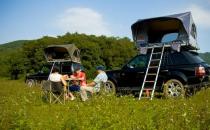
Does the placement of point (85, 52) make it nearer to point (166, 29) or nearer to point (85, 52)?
point (85, 52)

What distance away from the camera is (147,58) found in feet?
55.7

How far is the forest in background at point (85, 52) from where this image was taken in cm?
6031

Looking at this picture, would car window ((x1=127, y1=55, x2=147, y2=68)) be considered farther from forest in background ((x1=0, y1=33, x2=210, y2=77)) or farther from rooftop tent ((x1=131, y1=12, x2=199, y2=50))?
forest in background ((x1=0, y1=33, x2=210, y2=77))

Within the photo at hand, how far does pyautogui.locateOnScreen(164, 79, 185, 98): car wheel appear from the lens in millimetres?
15148

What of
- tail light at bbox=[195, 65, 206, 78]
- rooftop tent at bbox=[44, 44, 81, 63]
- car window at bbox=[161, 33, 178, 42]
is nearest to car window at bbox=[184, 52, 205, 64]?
tail light at bbox=[195, 65, 206, 78]

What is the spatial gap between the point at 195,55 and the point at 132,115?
7677 mm

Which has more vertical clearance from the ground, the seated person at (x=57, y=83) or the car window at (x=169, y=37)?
the car window at (x=169, y=37)

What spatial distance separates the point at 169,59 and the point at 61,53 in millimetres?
14030

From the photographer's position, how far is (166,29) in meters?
19.0

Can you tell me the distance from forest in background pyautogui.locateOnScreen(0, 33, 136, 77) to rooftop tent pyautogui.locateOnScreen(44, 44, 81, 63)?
25.8 metres

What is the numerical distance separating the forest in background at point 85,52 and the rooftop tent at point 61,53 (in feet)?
84.5

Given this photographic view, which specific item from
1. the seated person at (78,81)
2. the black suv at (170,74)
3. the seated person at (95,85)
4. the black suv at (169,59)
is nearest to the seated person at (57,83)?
the seated person at (78,81)

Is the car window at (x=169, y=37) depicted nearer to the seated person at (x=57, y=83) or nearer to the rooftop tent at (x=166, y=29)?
the rooftop tent at (x=166, y=29)

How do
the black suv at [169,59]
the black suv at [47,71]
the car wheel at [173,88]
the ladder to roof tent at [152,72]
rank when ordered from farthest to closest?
the black suv at [47,71], the ladder to roof tent at [152,72], the black suv at [169,59], the car wheel at [173,88]
